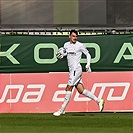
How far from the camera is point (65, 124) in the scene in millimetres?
13250

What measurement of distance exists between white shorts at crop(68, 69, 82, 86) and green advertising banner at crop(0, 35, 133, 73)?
4.59 feet

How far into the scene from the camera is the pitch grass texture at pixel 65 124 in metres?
11.9

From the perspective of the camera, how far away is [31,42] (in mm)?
17344

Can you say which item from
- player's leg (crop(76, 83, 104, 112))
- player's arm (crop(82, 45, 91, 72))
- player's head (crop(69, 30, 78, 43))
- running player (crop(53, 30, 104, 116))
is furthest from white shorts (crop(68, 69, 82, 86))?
player's head (crop(69, 30, 78, 43))

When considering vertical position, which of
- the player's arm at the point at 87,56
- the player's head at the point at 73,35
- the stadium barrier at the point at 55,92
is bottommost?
the stadium barrier at the point at 55,92

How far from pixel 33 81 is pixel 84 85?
4.44 feet

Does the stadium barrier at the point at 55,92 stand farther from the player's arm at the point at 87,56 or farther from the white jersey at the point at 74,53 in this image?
the player's arm at the point at 87,56

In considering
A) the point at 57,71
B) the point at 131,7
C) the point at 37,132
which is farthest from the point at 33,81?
the point at 37,132

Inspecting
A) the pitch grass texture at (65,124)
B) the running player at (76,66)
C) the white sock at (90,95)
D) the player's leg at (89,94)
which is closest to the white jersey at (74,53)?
the running player at (76,66)

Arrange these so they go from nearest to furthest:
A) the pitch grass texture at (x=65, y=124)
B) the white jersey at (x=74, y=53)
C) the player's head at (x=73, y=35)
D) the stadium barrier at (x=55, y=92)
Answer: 1. the pitch grass texture at (x=65, y=124)
2. the player's head at (x=73, y=35)
3. the white jersey at (x=74, y=53)
4. the stadium barrier at (x=55, y=92)

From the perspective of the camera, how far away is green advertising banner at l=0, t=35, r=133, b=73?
56.7 feet

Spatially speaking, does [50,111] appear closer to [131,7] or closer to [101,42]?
[101,42]

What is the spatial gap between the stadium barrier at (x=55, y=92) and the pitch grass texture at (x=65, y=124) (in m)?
0.98

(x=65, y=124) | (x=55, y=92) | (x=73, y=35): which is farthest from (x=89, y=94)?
(x=65, y=124)
